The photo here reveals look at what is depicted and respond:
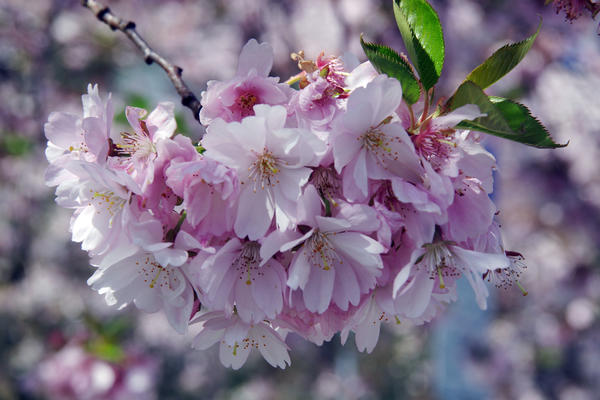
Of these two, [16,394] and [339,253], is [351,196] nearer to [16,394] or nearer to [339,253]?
[339,253]

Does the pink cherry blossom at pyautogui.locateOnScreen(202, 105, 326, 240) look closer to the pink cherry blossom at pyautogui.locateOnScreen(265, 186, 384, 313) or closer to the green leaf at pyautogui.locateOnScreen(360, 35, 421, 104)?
the pink cherry blossom at pyautogui.locateOnScreen(265, 186, 384, 313)

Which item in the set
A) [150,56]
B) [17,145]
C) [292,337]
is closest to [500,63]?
[150,56]

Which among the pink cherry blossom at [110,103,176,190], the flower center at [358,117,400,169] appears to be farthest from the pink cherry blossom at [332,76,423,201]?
the pink cherry blossom at [110,103,176,190]

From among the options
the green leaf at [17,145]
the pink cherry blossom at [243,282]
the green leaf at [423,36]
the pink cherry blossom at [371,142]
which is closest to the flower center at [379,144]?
the pink cherry blossom at [371,142]

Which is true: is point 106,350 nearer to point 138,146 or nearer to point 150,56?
point 150,56

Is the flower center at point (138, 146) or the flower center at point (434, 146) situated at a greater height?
the flower center at point (434, 146)

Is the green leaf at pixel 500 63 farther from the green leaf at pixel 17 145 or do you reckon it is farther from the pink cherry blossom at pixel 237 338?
the green leaf at pixel 17 145
